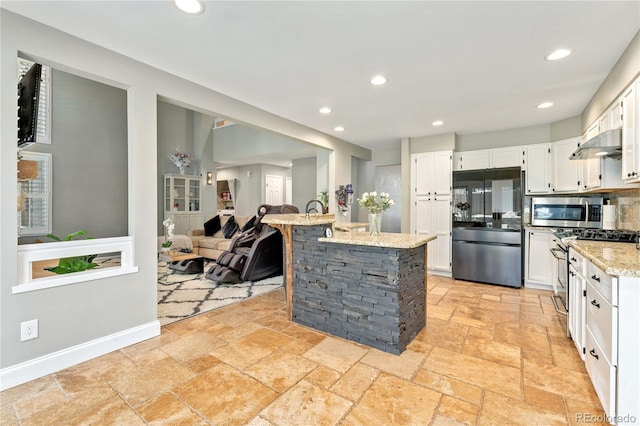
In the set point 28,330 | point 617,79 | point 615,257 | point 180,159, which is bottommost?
point 28,330

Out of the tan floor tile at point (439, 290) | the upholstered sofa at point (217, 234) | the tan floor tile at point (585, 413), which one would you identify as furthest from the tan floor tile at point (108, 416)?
the upholstered sofa at point (217, 234)

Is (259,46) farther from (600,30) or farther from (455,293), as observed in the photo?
(455,293)

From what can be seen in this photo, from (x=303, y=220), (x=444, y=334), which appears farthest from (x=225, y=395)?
(x=444, y=334)

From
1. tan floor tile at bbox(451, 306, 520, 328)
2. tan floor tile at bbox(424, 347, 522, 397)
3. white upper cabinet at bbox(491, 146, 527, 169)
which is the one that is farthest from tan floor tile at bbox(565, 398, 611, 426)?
white upper cabinet at bbox(491, 146, 527, 169)

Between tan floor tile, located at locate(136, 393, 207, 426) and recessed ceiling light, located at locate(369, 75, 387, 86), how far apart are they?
308 centimetres

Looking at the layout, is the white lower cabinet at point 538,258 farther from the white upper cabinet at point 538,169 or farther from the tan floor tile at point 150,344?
the tan floor tile at point 150,344

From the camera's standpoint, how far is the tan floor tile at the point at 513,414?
167 centimetres

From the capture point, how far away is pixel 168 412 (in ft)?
5.74

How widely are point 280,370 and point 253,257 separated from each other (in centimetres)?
259

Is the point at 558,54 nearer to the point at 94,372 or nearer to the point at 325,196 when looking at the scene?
the point at 325,196

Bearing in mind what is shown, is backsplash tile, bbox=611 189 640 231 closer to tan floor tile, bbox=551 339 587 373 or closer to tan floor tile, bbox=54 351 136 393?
tan floor tile, bbox=551 339 587 373

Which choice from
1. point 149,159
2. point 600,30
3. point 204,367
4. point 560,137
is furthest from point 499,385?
point 560,137

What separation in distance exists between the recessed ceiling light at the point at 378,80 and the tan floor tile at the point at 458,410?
2.74 meters

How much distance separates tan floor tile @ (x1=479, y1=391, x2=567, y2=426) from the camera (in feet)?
5.48
